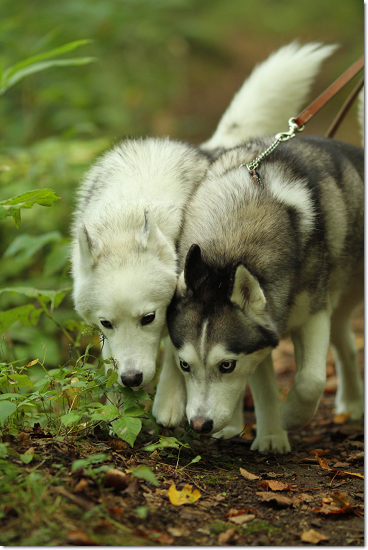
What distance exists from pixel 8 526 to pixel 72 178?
532 cm

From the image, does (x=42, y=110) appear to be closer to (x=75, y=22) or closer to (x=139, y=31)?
(x=75, y=22)

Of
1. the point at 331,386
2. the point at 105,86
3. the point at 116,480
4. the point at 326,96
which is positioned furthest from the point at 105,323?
the point at 105,86

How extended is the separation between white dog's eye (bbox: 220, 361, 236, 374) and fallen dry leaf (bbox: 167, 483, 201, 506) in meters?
0.80

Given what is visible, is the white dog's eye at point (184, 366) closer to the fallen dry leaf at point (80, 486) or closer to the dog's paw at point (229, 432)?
the fallen dry leaf at point (80, 486)

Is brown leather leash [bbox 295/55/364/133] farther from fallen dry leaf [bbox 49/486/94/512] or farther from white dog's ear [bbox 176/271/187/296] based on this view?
fallen dry leaf [bbox 49/486/94/512]

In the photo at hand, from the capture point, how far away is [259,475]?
3.73m

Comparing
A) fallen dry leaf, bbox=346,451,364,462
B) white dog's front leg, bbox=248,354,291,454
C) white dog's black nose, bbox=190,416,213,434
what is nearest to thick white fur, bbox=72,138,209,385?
white dog's black nose, bbox=190,416,213,434

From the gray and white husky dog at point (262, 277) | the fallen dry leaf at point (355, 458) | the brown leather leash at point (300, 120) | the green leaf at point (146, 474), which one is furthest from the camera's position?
the brown leather leash at point (300, 120)

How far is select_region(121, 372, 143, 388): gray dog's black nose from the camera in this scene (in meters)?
3.57

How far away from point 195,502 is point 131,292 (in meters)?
1.34

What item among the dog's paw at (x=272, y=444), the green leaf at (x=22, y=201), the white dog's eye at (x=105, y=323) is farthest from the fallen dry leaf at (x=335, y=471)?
the green leaf at (x=22, y=201)

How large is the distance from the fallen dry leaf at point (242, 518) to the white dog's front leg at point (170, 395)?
1.08m

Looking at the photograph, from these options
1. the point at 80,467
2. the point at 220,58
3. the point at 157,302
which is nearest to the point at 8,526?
the point at 80,467

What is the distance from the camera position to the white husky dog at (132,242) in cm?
371
